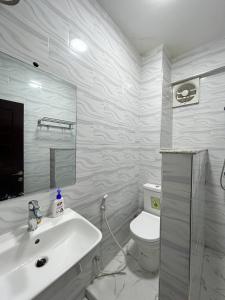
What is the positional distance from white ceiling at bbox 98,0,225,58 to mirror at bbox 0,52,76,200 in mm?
1025

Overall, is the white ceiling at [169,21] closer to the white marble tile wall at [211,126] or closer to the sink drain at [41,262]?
the white marble tile wall at [211,126]

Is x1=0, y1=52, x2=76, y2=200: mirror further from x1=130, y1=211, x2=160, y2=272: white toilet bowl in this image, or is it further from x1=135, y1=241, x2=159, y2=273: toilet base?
x1=135, y1=241, x2=159, y2=273: toilet base

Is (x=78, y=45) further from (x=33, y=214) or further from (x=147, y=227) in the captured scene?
(x=147, y=227)

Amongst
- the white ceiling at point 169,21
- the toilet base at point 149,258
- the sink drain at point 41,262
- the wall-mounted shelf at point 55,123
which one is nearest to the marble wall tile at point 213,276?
the toilet base at point 149,258

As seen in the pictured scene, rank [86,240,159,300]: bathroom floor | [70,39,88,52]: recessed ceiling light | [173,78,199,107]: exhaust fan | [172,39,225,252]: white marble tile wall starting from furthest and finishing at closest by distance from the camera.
A: [173,78,199,107]: exhaust fan, [172,39,225,252]: white marble tile wall, [86,240,159,300]: bathroom floor, [70,39,88,52]: recessed ceiling light

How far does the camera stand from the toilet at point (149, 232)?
1277 mm

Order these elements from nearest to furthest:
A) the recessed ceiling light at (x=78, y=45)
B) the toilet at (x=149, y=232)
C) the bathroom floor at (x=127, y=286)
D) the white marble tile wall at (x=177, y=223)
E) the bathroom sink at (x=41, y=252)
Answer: the bathroom sink at (x=41, y=252) < the white marble tile wall at (x=177, y=223) < the recessed ceiling light at (x=78, y=45) < the bathroom floor at (x=127, y=286) < the toilet at (x=149, y=232)

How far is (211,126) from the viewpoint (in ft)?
5.42

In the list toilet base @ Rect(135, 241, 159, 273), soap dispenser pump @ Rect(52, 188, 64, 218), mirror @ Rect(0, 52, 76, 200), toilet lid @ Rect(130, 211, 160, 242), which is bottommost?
toilet base @ Rect(135, 241, 159, 273)

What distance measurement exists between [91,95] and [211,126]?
149 centimetres

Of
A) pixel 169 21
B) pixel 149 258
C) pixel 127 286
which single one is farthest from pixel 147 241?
pixel 169 21

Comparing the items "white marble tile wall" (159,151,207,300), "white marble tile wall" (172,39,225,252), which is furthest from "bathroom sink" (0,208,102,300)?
"white marble tile wall" (172,39,225,252)

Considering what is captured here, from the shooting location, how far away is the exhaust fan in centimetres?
176

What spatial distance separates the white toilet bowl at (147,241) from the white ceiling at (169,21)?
85.5 inches
